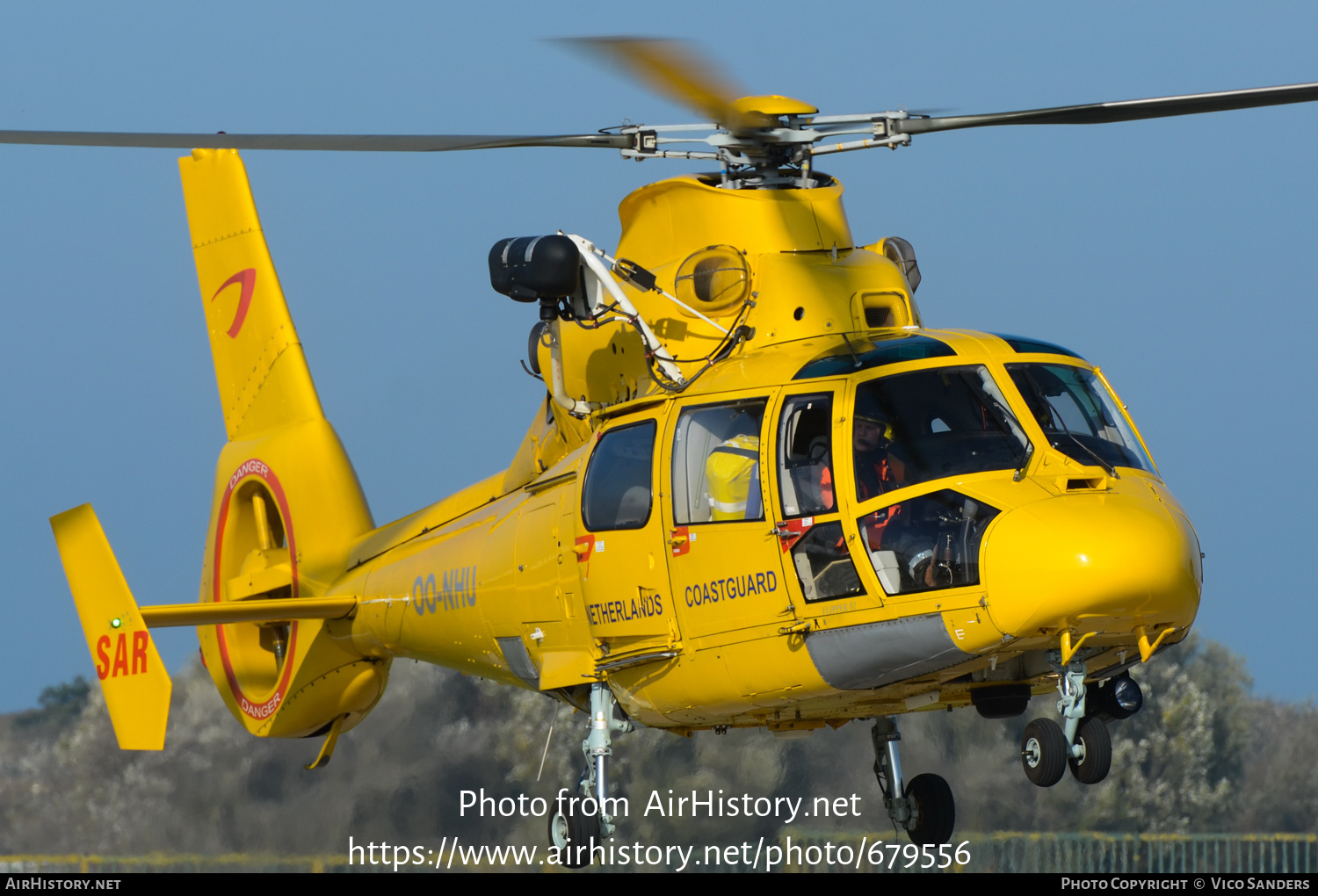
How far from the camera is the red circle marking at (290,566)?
13.1 metres

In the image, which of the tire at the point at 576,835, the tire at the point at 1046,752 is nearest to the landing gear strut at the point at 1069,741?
the tire at the point at 1046,752

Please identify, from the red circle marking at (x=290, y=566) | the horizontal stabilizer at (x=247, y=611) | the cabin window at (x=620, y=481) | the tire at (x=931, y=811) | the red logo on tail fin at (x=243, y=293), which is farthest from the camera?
the red logo on tail fin at (x=243, y=293)

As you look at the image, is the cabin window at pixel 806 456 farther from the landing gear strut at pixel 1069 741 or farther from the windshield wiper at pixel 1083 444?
the landing gear strut at pixel 1069 741

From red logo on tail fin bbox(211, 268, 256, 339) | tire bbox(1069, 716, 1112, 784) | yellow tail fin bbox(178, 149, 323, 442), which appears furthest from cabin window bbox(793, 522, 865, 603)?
red logo on tail fin bbox(211, 268, 256, 339)

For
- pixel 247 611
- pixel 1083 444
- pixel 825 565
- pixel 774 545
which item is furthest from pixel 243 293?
pixel 1083 444

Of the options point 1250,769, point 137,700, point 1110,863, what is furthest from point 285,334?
point 1250,769

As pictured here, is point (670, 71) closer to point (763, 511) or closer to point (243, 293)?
point (763, 511)

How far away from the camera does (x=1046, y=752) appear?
8.44 metres

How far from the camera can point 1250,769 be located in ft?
96.2

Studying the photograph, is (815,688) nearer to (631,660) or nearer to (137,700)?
(631,660)

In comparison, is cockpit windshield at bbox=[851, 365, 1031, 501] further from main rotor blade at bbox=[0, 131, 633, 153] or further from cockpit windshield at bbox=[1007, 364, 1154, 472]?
main rotor blade at bbox=[0, 131, 633, 153]

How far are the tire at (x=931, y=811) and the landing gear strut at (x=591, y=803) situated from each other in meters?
2.93

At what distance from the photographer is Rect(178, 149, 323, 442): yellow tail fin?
13891 millimetres
